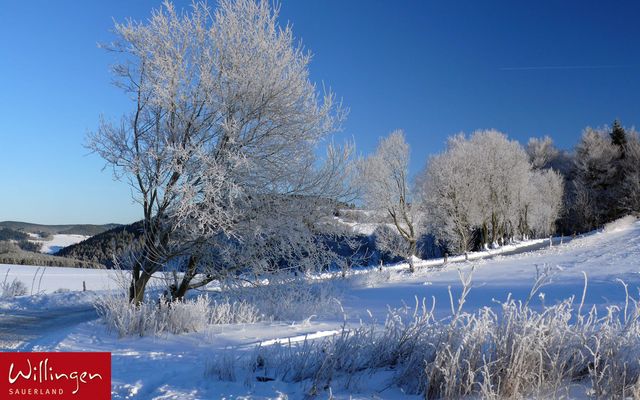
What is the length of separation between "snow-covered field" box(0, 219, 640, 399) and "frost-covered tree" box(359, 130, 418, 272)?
310 centimetres

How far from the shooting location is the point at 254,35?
1007 cm

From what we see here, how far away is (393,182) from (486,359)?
26.1 metres

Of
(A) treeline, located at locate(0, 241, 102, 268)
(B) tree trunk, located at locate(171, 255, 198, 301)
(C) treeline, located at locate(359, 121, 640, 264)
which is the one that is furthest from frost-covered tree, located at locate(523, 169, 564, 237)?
(B) tree trunk, located at locate(171, 255, 198, 301)

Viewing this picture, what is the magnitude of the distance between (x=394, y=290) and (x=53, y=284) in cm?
2027

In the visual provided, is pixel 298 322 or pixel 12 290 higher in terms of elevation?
pixel 12 290

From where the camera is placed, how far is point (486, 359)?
13.5 feet

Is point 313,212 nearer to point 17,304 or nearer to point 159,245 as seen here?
point 159,245

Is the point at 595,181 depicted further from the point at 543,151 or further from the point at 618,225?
the point at 618,225

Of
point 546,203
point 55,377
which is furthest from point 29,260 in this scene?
point 546,203

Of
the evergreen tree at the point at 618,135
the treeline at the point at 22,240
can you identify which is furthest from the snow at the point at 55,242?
the evergreen tree at the point at 618,135

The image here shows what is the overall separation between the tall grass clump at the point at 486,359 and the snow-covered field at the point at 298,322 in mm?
198

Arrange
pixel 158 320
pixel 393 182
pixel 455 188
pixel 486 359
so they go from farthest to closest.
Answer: pixel 455 188 → pixel 393 182 → pixel 158 320 → pixel 486 359

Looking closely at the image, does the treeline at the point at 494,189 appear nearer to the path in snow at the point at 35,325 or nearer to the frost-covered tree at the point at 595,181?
the frost-covered tree at the point at 595,181

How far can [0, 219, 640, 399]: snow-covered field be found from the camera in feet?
13.8
